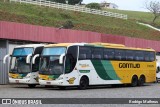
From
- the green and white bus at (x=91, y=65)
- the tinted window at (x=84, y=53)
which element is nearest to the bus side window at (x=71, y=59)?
the green and white bus at (x=91, y=65)

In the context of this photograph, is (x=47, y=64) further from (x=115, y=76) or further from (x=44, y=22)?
(x=44, y=22)

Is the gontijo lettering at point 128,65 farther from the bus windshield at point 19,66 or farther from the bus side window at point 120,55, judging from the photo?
the bus windshield at point 19,66

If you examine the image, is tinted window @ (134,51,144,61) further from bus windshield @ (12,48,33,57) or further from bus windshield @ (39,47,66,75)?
bus windshield @ (12,48,33,57)

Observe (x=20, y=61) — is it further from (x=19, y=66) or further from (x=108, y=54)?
(x=108, y=54)

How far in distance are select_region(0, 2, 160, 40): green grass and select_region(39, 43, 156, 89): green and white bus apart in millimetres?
11214

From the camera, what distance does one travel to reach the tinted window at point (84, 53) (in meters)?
26.5

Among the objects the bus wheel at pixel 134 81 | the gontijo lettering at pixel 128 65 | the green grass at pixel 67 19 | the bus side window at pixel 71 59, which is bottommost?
the bus wheel at pixel 134 81

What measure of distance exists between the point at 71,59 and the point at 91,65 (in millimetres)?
1926

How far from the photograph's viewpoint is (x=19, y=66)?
28156 millimetres

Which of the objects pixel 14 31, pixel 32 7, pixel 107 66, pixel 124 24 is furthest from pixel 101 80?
pixel 124 24

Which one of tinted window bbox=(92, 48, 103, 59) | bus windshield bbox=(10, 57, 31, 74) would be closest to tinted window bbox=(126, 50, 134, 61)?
→ tinted window bbox=(92, 48, 103, 59)

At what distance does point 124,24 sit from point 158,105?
137 feet

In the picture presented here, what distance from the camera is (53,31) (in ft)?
115

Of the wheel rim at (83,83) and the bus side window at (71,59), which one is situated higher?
the bus side window at (71,59)
